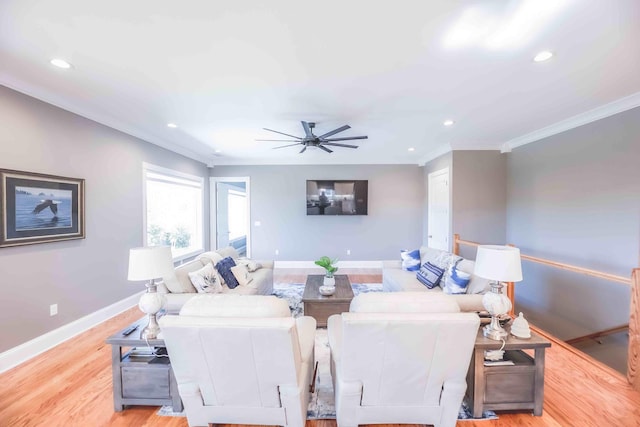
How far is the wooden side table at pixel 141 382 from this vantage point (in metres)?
1.82

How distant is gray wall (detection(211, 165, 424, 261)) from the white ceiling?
2.74 meters

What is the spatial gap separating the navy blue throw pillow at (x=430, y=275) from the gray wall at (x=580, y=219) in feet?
6.28

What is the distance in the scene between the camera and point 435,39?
1.84 meters

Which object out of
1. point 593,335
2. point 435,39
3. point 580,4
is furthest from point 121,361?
point 593,335

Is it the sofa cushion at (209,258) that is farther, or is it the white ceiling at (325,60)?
the sofa cushion at (209,258)

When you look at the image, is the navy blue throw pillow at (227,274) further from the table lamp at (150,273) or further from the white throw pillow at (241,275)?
the table lamp at (150,273)

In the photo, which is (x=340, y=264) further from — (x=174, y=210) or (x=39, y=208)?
(x=39, y=208)

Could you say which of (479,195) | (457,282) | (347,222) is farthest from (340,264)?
(457,282)

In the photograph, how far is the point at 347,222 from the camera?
648 cm

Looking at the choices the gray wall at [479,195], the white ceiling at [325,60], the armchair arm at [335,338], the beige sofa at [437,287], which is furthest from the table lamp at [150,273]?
the gray wall at [479,195]

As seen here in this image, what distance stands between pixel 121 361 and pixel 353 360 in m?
1.64

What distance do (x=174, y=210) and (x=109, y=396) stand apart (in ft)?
12.4

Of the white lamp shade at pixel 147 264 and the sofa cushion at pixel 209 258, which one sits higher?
the white lamp shade at pixel 147 264

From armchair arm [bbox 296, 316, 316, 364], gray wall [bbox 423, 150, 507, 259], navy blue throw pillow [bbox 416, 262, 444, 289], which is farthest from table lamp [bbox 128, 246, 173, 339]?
gray wall [bbox 423, 150, 507, 259]
